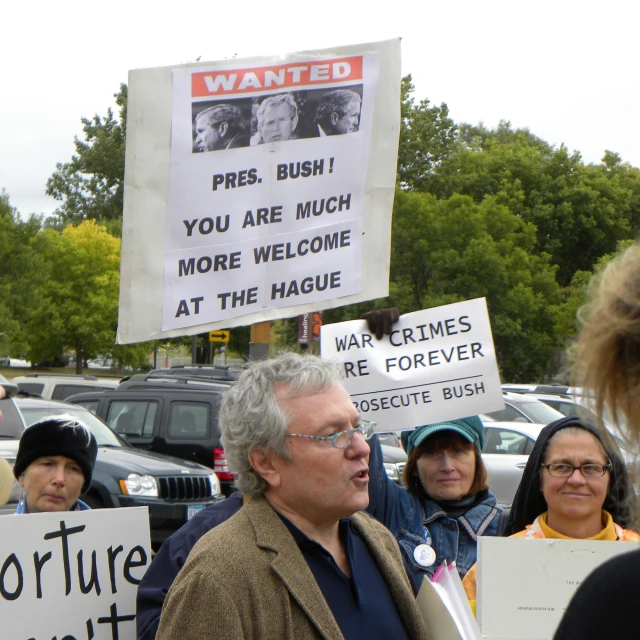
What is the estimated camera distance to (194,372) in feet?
73.8

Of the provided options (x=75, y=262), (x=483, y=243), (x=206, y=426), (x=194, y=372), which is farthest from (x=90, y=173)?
(x=206, y=426)

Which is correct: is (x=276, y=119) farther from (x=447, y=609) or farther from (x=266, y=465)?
(x=447, y=609)

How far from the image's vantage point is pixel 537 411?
1755cm

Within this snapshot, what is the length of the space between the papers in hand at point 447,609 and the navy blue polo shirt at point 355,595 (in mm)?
88

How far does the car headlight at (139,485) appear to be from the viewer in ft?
35.8

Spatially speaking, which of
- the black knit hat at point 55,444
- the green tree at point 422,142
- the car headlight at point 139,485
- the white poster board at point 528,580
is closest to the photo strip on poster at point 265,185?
the black knit hat at point 55,444

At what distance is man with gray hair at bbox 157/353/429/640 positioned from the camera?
236 centimetres

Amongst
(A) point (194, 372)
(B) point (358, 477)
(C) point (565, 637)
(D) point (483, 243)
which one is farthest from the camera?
(D) point (483, 243)

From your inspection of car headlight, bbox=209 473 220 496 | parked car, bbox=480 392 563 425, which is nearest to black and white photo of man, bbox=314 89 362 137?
car headlight, bbox=209 473 220 496

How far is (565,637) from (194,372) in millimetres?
21396

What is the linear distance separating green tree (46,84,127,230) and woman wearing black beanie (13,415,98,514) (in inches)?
2400

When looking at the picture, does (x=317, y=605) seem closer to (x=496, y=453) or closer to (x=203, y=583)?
(x=203, y=583)

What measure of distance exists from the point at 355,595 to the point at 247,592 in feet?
1.17

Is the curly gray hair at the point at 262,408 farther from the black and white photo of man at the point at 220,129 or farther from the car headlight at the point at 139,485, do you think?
the car headlight at the point at 139,485
